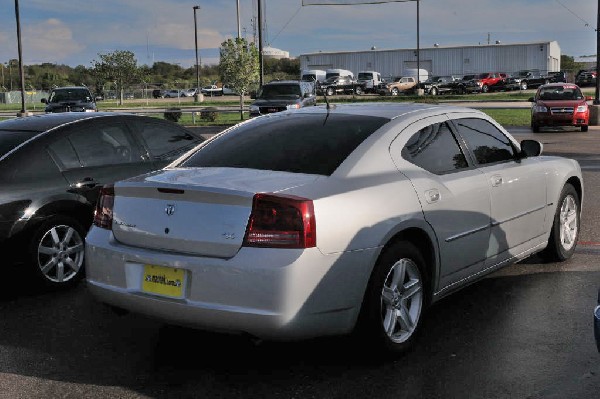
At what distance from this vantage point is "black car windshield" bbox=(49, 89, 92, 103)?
27.4 m

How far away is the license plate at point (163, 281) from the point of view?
13.0 feet

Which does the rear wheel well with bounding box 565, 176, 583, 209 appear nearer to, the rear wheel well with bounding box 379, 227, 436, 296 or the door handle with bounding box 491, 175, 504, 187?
the door handle with bounding box 491, 175, 504, 187

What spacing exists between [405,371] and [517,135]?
18.6m

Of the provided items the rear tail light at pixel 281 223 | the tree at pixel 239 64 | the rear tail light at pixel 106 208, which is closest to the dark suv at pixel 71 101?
the tree at pixel 239 64

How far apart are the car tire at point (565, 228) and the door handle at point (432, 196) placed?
2.09 m

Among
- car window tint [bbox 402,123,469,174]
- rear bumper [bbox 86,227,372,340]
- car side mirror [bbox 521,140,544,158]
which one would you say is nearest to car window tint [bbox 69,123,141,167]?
rear bumper [bbox 86,227,372,340]

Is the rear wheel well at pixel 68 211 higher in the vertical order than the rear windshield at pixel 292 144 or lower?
lower

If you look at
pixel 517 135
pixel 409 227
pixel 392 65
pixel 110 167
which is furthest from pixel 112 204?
pixel 392 65

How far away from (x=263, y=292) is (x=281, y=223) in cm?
37

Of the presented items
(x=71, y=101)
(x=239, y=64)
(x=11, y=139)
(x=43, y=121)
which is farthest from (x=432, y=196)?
(x=239, y=64)

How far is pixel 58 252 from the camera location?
611 centimetres

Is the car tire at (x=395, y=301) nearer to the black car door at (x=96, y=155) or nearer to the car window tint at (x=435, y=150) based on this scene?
the car window tint at (x=435, y=150)

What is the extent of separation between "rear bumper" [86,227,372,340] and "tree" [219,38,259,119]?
3267cm

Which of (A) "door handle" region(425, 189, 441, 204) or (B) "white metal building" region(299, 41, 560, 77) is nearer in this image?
(A) "door handle" region(425, 189, 441, 204)
